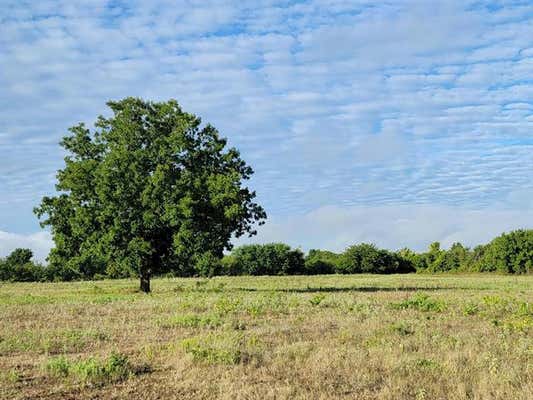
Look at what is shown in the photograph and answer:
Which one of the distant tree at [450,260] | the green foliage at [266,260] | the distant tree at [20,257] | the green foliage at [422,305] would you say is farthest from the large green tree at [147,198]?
the distant tree at [450,260]

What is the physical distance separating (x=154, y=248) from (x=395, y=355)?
27935 millimetres

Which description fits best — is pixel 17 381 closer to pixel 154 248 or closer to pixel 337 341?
pixel 337 341

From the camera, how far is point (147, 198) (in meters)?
36.9

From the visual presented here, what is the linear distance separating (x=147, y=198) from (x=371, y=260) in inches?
3623

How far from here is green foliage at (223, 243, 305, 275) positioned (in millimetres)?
115438

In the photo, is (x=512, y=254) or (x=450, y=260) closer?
(x=512, y=254)

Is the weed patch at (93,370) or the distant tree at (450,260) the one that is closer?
the weed patch at (93,370)

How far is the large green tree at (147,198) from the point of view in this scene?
120 feet

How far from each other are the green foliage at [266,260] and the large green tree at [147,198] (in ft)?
246

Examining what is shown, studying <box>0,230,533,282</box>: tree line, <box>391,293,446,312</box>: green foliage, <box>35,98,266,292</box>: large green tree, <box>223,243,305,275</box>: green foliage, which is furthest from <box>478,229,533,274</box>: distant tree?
<box>391,293,446,312</box>: green foliage

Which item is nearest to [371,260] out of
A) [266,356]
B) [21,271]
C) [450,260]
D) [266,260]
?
[450,260]

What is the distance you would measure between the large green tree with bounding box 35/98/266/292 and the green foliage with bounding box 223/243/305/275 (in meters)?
75.0

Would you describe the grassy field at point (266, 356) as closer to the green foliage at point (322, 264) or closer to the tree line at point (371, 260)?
the tree line at point (371, 260)

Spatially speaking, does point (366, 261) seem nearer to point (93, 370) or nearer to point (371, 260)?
point (371, 260)
